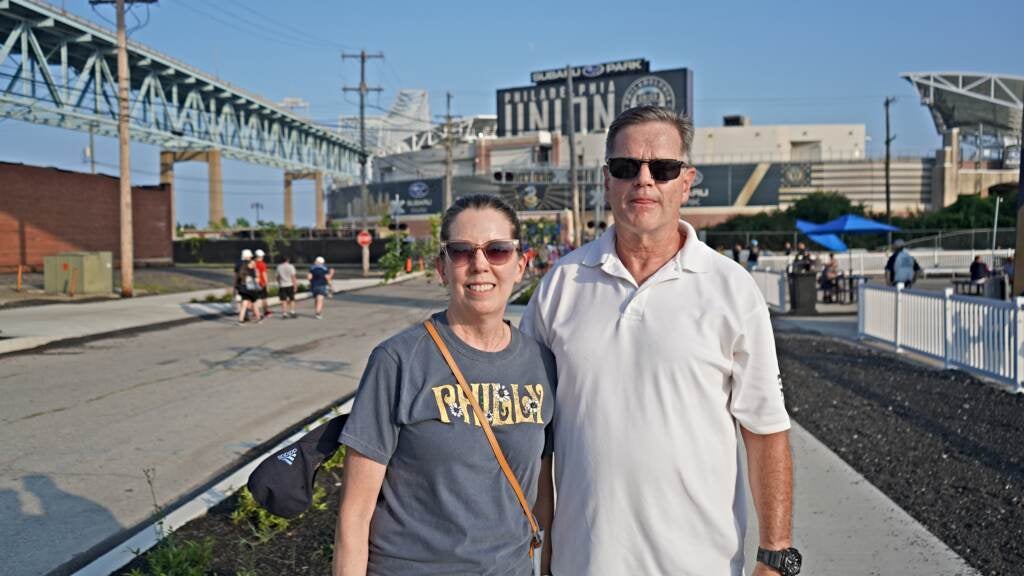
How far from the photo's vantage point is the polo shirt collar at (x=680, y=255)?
275 centimetres

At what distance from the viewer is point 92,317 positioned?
20844 millimetres

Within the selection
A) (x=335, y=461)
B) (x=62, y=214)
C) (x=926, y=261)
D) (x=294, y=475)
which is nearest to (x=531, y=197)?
(x=926, y=261)

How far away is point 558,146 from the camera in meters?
118

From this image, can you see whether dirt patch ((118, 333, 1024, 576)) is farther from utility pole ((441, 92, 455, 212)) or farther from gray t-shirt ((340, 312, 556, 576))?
utility pole ((441, 92, 455, 212))

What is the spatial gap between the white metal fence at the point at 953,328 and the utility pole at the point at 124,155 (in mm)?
20750

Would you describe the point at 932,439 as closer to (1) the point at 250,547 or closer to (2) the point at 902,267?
(1) the point at 250,547

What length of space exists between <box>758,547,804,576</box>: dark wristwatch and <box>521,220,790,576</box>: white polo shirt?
0.10m

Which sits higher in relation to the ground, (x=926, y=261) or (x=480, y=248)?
(x=480, y=248)

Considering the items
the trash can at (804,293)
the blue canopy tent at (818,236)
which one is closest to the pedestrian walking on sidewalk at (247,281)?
the trash can at (804,293)

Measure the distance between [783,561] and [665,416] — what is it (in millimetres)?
533

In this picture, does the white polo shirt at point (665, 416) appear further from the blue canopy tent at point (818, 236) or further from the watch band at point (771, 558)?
the blue canopy tent at point (818, 236)

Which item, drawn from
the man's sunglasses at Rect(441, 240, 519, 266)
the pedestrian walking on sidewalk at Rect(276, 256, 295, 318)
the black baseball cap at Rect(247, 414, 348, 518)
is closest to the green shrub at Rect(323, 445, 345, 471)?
the black baseball cap at Rect(247, 414, 348, 518)

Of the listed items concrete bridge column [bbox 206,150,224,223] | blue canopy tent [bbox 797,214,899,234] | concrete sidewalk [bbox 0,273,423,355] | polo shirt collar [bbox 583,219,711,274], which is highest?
concrete bridge column [bbox 206,150,224,223]

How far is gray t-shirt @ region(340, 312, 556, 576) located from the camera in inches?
94.7
